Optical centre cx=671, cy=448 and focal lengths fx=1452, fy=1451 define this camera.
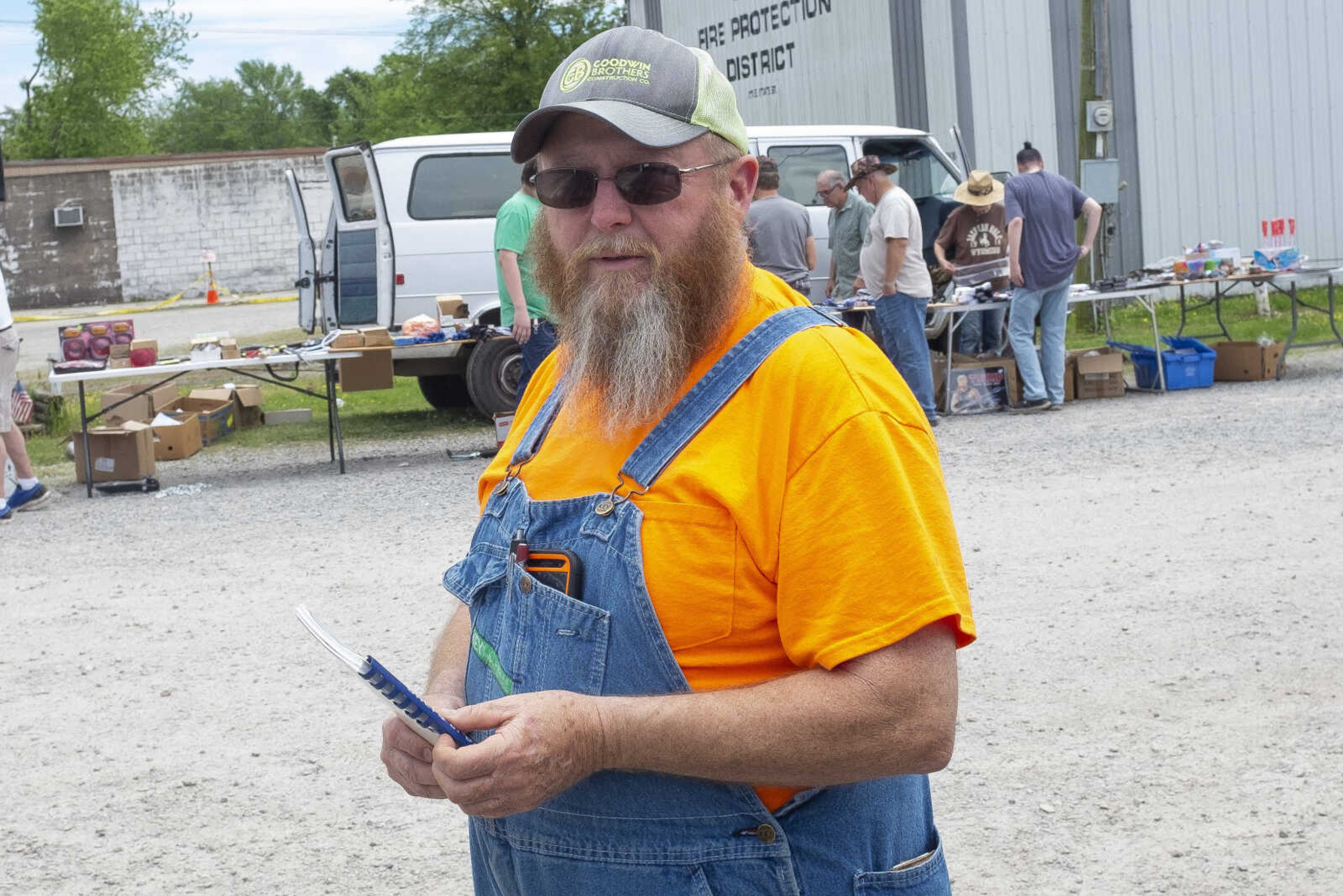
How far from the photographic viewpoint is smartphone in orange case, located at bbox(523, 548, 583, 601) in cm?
162

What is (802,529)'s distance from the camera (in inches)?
59.7

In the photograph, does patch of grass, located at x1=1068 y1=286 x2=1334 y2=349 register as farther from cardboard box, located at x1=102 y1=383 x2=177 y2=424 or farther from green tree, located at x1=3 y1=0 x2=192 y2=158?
green tree, located at x1=3 y1=0 x2=192 y2=158

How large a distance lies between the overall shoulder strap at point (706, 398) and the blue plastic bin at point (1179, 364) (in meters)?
10.6

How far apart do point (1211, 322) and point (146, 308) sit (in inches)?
1036

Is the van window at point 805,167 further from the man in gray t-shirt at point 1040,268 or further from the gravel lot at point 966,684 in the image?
the gravel lot at point 966,684

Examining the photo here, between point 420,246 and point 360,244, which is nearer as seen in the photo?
point 420,246

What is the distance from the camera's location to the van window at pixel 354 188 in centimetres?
1218

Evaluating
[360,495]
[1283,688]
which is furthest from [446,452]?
[1283,688]

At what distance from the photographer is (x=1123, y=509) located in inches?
284

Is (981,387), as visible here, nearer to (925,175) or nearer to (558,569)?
(925,175)


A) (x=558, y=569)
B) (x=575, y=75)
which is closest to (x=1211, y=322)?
(x=575, y=75)

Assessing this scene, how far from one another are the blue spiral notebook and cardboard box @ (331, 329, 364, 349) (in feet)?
28.3

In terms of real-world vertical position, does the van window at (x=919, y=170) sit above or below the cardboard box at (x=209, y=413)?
above

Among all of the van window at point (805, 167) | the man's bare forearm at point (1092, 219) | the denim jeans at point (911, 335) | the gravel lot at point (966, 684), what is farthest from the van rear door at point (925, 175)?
the gravel lot at point (966, 684)
